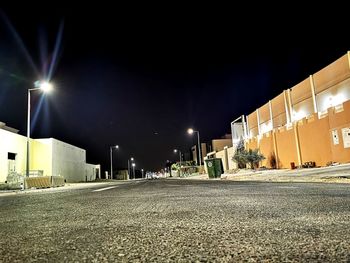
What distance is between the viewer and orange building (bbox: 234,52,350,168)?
88.1 ft

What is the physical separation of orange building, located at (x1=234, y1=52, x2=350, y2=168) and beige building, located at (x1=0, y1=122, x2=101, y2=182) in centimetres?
3067

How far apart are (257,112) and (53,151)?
111ft

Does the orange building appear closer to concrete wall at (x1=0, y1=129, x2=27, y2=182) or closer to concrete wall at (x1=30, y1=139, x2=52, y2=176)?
concrete wall at (x1=30, y1=139, x2=52, y2=176)

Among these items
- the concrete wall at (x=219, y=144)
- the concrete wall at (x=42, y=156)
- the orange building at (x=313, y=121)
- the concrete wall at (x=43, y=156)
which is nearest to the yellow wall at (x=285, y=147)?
the orange building at (x=313, y=121)

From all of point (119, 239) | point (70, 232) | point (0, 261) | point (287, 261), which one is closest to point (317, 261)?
point (287, 261)

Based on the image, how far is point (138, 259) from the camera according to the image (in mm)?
1856

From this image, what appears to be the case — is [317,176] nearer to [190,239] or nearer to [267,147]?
[190,239]

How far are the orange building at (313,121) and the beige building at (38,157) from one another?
101 feet

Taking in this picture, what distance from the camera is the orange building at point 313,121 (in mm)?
26844

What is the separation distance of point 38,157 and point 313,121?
40.9 m

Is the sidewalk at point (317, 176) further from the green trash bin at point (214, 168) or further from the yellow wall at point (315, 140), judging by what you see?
the green trash bin at point (214, 168)

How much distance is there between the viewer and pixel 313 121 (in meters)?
30.9

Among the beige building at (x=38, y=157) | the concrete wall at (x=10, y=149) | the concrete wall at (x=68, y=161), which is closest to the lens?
the concrete wall at (x=10, y=149)

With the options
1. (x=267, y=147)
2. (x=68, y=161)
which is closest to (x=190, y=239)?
(x=267, y=147)
